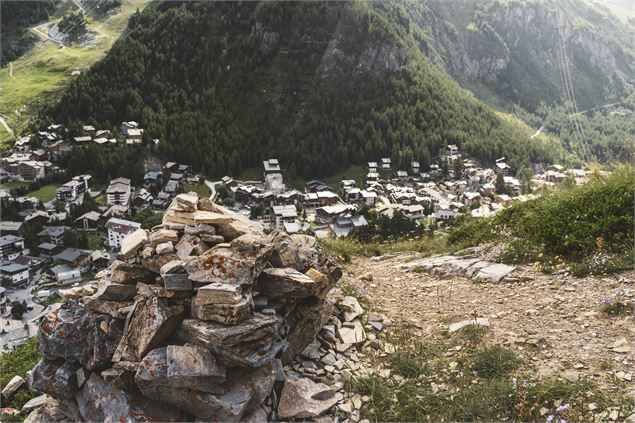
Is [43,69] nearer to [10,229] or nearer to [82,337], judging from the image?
[10,229]

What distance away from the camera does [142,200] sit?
79812mm

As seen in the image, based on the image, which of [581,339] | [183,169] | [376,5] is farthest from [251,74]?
[581,339]

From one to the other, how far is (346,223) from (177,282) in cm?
6257

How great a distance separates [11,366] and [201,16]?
132 meters

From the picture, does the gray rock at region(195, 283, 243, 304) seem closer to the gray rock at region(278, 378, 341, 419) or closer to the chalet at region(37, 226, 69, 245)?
the gray rock at region(278, 378, 341, 419)

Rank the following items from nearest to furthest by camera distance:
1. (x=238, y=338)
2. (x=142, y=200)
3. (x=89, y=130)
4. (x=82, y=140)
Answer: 1. (x=238, y=338)
2. (x=142, y=200)
3. (x=82, y=140)
4. (x=89, y=130)

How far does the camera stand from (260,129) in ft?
351

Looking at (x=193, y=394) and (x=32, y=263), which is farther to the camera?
(x=32, y=263)

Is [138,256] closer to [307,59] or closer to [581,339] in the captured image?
[581,339]

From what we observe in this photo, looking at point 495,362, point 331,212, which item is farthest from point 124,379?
point 331,212

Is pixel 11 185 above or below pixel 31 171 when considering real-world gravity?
below

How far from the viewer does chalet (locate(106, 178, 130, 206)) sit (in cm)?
7894

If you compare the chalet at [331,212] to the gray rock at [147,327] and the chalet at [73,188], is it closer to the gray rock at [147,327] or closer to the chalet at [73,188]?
the chalet at [73,188]

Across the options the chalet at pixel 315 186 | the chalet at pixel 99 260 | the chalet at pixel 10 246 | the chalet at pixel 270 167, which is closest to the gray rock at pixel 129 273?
the chalet at pixel 99 260
